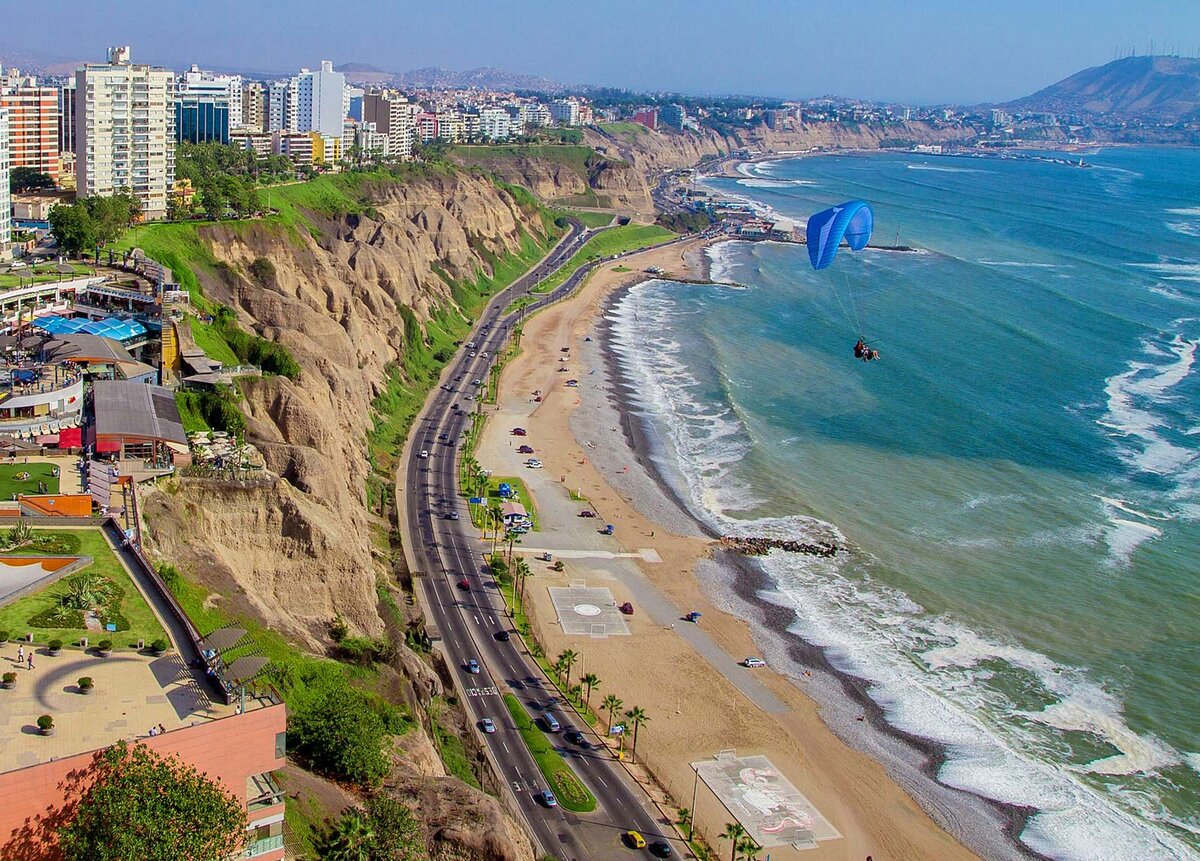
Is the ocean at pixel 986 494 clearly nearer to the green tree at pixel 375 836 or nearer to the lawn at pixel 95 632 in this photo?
the green tree at pixel 375 836

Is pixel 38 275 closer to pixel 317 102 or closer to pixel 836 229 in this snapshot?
pixel 836 229

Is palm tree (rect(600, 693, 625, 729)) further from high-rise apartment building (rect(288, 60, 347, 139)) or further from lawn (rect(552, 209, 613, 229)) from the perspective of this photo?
high-rise apartment building (rect(288, 60, 347, 139))

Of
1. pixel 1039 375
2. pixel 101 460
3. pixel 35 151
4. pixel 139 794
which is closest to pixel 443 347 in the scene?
pixel 35 151

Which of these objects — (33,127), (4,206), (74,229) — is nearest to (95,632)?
(74,229)

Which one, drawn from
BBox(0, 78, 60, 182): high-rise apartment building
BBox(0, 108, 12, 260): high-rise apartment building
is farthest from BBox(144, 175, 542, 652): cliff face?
BBox(0, 78, 60, 182): high-rise apartment building

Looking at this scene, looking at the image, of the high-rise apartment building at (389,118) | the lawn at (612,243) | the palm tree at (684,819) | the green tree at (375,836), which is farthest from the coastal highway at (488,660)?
the high-rise apartment building at (389,118)
